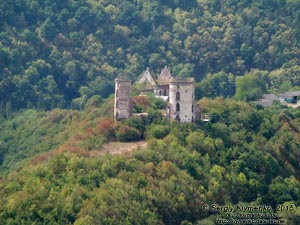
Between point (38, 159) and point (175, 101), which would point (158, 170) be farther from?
point (38, 159)

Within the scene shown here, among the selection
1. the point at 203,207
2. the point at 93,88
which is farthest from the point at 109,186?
the point at 93,88

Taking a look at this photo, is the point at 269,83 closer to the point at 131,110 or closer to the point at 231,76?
the point at 231,76

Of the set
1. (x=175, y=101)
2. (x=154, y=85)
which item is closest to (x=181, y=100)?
(x=175, y=101)

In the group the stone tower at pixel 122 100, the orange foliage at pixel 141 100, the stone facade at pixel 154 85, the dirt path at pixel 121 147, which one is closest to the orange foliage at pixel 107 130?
the dirt path at pixel 121 147

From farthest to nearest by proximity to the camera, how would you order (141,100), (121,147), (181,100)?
(141,100)
(181,100)
(121,147)

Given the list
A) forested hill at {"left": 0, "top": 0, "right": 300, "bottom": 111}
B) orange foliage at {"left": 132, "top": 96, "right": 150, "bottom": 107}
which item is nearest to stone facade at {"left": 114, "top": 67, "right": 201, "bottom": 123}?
orange foliage at {"left": 132, "top": 96, "right": 150, "bottom": 107}

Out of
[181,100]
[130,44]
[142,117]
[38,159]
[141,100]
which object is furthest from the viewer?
[130,44]

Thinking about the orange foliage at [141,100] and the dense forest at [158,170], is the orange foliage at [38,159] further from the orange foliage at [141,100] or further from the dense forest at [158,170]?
the orange foliage at [141,100]
